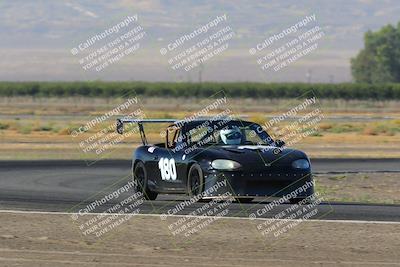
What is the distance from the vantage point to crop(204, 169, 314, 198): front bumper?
18.8 m

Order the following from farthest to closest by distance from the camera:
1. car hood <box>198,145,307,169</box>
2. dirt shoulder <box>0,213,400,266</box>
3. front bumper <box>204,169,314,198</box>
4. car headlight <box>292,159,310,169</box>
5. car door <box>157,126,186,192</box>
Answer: car door <box>157,126,186,192</box>, car headlight <box>292,159,310,169</box>, car hood <box>198,145,307,169</box>, front bumper <box>204,169,314,198</box>, dirt shoulder <box>0,213,400,266</box>

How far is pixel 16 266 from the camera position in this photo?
1135 centimetres

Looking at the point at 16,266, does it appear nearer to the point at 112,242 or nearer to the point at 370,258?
the point at 112,242

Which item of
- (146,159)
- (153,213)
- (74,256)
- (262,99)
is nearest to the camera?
(74,256)

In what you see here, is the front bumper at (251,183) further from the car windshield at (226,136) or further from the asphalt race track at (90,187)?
the car windshield at (226,136)

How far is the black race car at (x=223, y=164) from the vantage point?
18.9 meters

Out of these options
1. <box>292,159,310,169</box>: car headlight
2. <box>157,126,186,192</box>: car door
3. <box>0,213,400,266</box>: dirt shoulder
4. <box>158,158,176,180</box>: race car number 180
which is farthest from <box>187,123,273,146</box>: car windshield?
<box>0,213,400,266</box>: dirt shoulder

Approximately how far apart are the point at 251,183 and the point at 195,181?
1.06 metres

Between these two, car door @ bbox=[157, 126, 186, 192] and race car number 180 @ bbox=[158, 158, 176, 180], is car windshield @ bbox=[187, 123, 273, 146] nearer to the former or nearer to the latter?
car door @ bbox=[157, 126, 186, 192]

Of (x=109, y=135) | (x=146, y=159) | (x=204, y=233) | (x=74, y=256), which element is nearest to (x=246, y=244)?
(x=204, y=233)

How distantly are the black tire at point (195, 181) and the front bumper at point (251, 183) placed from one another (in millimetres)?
123

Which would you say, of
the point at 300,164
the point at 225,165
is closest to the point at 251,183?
the point at 225,165

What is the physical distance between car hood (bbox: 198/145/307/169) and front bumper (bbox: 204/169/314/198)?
16 cm

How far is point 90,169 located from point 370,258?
62.3 feet
